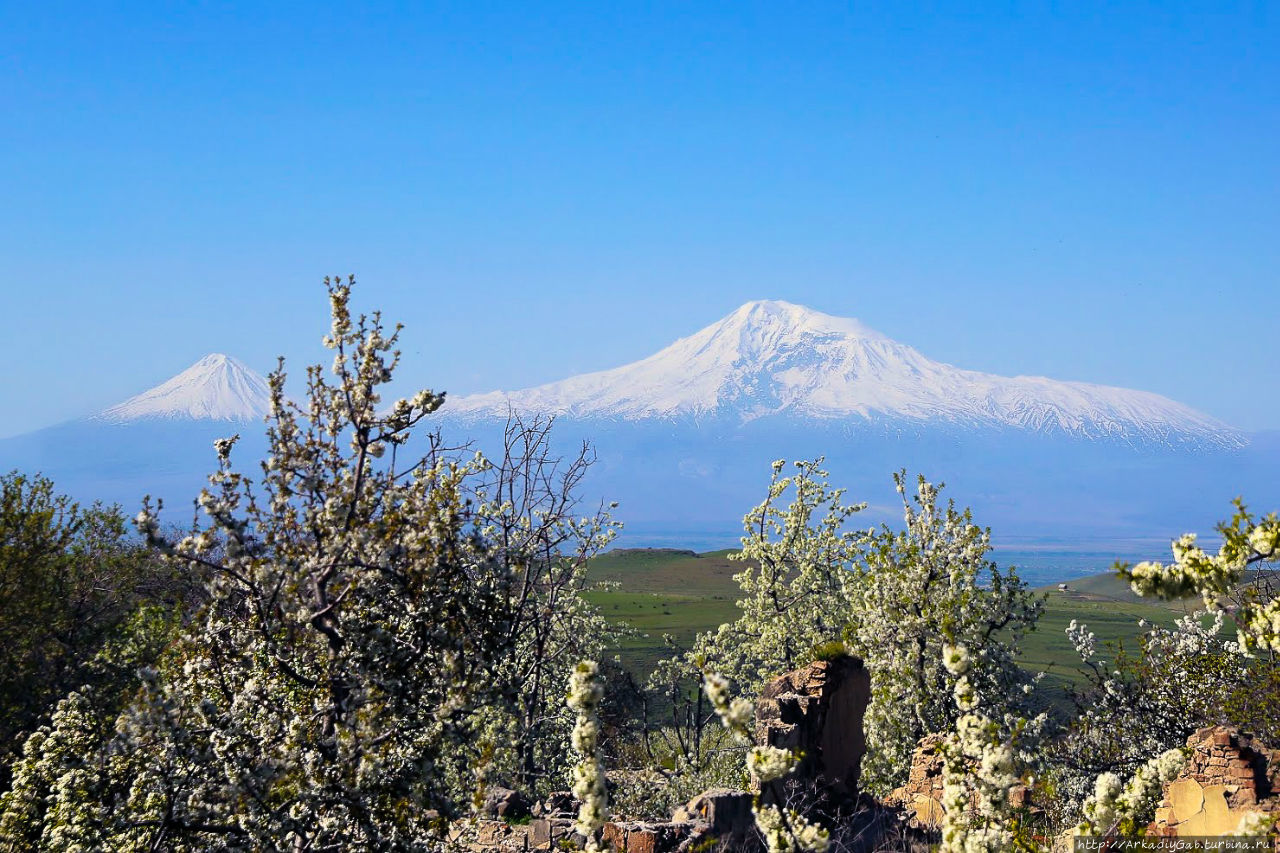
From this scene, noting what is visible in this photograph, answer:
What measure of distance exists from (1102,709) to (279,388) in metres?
23.6

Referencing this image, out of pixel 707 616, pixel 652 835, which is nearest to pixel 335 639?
pixel 652 835

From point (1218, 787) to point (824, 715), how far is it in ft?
21.3

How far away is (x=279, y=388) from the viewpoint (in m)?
10.9

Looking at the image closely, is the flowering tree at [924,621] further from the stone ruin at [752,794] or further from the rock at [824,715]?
the stone ruin at [752,794]

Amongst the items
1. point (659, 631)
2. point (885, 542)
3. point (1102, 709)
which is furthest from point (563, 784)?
point (659, 631)

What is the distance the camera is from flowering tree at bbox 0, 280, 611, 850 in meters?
10.5

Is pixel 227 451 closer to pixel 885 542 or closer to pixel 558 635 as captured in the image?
pixel 885 542

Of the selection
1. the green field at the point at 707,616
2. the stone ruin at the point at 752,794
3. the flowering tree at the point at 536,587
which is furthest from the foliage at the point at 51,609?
the green field at the point at 707,616

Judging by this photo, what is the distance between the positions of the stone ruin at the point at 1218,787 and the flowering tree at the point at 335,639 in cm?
1158

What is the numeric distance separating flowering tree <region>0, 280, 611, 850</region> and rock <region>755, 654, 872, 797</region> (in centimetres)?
852

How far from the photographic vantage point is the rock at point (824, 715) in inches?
749

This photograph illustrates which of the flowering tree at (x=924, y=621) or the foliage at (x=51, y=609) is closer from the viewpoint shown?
the flowering tree at (x=924, y=621)

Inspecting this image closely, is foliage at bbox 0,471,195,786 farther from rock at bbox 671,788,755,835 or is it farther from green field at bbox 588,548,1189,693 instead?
green field at bbox 588,548,1189,693

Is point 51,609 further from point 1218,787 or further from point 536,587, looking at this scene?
point 1218,787
